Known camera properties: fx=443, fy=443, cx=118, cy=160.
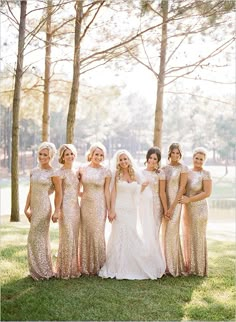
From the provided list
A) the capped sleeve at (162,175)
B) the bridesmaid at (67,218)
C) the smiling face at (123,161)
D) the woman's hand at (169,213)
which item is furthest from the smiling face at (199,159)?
the bridesmaid at (67,218)

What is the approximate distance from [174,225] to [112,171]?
3.42ft

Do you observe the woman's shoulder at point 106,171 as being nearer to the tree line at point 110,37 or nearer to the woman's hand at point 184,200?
the woman's hand at point 184,200

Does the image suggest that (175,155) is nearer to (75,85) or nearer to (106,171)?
(106,171)

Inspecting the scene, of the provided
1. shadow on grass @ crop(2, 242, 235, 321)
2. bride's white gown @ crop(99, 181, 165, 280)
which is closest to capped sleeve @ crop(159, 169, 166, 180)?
bride's white gown @ crop(99, 181, 165, 280)

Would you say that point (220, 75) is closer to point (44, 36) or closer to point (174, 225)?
point (44, 36)

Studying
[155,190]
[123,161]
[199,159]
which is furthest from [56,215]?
[199,159]

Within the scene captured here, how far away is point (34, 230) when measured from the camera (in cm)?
525

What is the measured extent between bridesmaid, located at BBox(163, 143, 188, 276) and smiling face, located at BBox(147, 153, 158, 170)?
0.54ft

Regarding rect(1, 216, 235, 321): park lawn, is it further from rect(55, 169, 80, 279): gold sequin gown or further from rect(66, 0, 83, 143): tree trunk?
rect(66, 0, 83, 143): tree trunk

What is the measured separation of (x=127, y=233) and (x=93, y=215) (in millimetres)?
483

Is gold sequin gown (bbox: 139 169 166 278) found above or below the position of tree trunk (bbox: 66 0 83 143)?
below

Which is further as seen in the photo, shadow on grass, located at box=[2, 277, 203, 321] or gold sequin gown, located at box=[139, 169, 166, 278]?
gold sequin gown, located at box=[139, 169, 166, 278]

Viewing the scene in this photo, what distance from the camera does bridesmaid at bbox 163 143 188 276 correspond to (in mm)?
5574

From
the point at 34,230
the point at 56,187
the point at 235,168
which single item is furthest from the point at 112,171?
the point at 235,168
